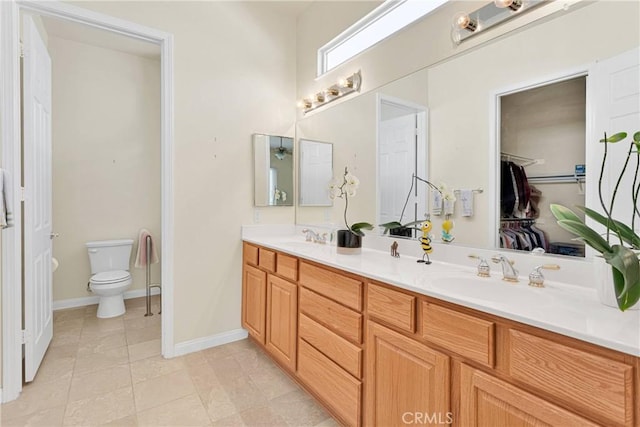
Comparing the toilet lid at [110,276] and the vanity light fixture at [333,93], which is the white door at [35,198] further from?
the vanity light fixture at [333,93]

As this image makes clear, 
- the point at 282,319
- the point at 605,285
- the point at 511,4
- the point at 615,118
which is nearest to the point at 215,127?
the point at 282,319

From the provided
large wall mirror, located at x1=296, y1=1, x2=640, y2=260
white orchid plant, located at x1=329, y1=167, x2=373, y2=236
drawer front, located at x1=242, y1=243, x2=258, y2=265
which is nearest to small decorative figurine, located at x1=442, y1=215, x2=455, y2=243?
large wall mirror, located at x1=296, y1=1, x2=640, y2=260

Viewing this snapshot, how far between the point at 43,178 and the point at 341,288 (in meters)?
2.36

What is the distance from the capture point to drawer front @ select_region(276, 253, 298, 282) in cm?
196

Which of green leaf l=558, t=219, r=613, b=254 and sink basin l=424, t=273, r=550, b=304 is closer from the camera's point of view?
green leaf l=558, t=219, r=613, b=254

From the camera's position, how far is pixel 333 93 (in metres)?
2.51

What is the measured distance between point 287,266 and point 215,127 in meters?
1.31

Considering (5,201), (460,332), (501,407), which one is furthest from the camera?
(5,201)

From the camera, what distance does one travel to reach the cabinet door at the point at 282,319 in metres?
1.95

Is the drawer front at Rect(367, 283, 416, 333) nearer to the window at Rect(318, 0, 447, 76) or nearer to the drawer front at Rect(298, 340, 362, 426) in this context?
the drawer front at Rect(298, 340, 362, 426)

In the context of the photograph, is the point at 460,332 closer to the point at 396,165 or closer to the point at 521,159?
the point at 521,159

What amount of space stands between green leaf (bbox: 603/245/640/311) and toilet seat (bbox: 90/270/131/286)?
3.60 m

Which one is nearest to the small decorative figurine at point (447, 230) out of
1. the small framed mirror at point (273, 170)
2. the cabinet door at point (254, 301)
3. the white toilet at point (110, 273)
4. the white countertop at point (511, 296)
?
the white countertop at point (511, 296)

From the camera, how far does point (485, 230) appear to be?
5.14 ft
